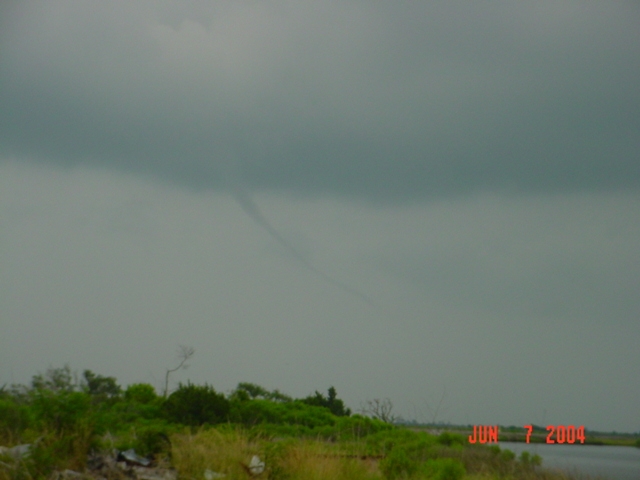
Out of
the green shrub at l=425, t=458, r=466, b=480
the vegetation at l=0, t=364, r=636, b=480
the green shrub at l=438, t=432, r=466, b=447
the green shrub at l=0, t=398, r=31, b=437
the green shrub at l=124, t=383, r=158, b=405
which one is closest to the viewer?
the vegetation at l=0, t=364, r=636, b=480

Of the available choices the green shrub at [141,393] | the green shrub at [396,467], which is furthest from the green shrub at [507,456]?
the green shrub at [141,393]

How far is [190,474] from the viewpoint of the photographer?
1466cm

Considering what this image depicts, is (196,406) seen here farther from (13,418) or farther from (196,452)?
(196,452)

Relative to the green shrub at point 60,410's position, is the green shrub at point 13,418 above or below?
below

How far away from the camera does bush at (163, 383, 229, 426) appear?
2845 centimetres

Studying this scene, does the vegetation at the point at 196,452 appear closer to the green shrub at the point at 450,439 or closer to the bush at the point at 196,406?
the green shrub at the point at 450,439

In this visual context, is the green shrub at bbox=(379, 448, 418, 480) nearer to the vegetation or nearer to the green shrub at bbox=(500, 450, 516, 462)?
the vegetation

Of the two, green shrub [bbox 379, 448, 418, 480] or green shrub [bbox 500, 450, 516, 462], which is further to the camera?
green shrub [bbox 500, 450, 516, 462]

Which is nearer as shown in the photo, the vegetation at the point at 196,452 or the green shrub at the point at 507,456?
the vegetation at the point at 196,452

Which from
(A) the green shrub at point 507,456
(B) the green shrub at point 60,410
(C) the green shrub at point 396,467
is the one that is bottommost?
(C) the green shrub at point 396,467

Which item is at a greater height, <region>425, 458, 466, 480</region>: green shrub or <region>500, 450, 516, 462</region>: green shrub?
<region>500, 450, 516, 462</region>: green shrub

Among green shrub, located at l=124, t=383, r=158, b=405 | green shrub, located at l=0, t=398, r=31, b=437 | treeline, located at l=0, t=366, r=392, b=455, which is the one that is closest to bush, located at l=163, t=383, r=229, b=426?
treeline, located at l=0, t=366, r=392, b=455

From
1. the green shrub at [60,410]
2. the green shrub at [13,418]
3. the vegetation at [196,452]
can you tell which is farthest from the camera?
the green shrub at [13,418]

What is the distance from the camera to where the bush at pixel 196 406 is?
2845cm
